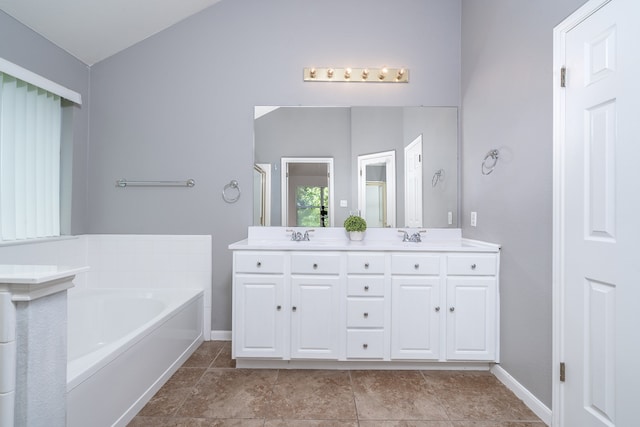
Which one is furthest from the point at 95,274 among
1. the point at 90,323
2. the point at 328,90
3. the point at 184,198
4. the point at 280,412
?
the point at 328,90

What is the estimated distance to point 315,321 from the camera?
2.03 m

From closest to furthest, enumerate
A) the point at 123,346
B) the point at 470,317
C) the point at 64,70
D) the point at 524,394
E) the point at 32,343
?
the point at 32,343
the point at 123,346
the point at 524,394
the point at 470,317
the point at 64,70

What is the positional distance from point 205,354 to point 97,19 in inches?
103

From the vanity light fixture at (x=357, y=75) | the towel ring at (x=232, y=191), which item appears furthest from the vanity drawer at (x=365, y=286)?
the vanity light fixture at (x=357, y=75)

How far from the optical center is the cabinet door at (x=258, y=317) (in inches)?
79.4

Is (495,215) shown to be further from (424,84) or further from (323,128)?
(323,128)

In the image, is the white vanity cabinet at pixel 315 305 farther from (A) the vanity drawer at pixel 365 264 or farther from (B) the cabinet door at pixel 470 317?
(B) the cabinet door at pixel 470 317

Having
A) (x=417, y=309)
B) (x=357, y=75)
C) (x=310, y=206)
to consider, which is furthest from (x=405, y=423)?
(x=357, y=75)

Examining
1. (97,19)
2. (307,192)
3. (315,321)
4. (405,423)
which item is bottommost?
(405,423)

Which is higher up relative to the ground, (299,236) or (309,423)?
(299,236)

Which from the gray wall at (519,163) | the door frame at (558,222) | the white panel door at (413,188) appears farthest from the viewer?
the white panel door at (413,188)

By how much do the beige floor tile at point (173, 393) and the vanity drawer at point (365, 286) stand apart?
45.6 inches

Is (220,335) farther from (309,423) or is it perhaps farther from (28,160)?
(28,160)

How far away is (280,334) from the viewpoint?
79.5 inches
